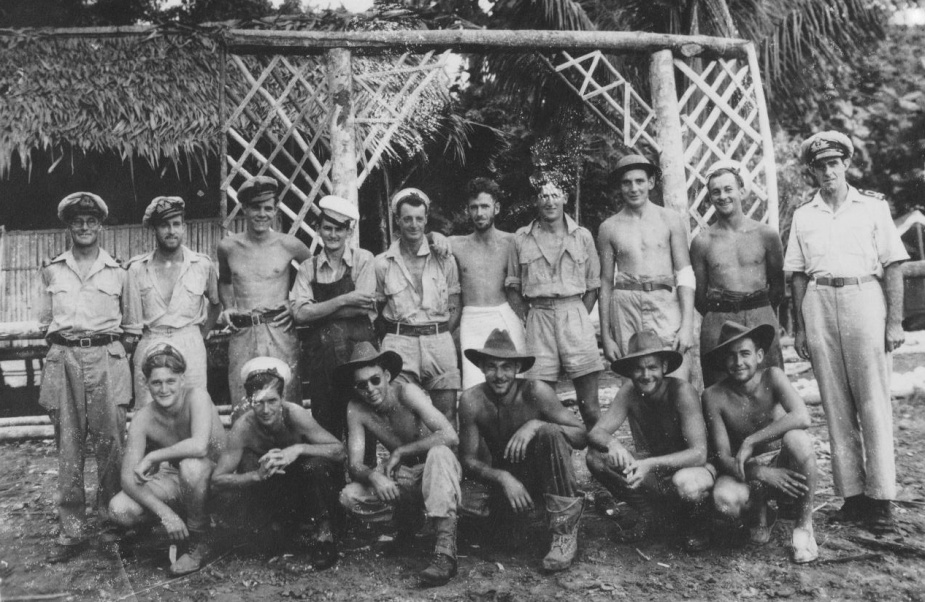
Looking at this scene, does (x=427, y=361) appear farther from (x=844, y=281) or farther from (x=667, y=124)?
(x=667, y=124)

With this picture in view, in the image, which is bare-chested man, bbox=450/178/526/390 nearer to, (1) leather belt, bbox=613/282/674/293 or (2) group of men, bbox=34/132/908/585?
(2) group of men, bbox=34/132/908/585

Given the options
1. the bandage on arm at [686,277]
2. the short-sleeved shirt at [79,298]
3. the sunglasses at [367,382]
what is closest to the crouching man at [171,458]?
the short-sleeved shirt at [79,298]

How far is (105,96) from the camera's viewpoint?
27.1 feet

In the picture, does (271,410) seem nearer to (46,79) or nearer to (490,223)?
(490,223)

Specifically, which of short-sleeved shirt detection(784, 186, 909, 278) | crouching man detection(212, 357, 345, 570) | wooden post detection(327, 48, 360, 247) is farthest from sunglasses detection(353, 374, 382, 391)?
short-sleeved shirt detection(784, 186, 909, 278)

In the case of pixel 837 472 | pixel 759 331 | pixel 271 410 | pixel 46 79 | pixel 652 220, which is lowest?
pixel 837 472

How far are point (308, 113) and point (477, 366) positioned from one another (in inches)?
146

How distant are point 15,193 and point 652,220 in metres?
8.24

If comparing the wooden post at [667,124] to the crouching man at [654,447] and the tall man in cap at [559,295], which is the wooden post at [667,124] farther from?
the crouching man at [654,447]

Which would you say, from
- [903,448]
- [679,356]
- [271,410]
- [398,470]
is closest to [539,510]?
[398,470]

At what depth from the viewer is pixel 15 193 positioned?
9.41 metres

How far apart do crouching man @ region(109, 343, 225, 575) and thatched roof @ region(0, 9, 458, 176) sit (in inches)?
193

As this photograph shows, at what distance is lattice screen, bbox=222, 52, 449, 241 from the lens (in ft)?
20.8

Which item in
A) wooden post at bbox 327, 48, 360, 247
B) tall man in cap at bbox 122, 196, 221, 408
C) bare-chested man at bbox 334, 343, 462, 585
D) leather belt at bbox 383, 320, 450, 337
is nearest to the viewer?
bare-chested man at bbox 334, 343, 462, 585
